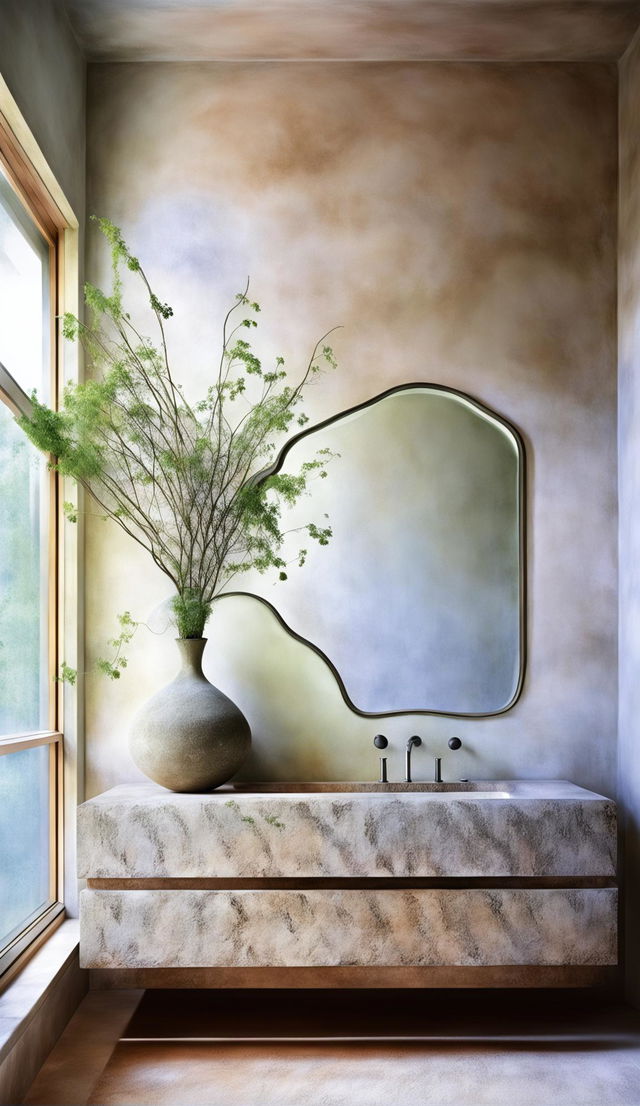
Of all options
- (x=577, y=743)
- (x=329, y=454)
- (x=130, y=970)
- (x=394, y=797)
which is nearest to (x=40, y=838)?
(x=130, y=970)

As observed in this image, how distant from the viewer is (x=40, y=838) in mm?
3219

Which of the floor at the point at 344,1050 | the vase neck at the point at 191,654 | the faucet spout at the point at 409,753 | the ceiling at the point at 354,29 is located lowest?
the floor at the point at 344,1050

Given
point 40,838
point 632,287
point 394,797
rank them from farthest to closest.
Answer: point 632,287
point 40,838
point 394,797

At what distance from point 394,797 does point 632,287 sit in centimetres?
201

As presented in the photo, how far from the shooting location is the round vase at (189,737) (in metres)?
3.08

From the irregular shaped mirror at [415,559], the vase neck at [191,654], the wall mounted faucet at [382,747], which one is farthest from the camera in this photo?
the irregular shaped mirror at [415,559]

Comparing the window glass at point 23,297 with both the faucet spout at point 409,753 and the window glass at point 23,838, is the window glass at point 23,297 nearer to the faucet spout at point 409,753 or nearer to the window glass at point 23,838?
the window glass at point 23,838

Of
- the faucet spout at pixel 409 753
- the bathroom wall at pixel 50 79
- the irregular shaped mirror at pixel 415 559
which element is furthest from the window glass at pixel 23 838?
the bathroom wall at pixel 50 79

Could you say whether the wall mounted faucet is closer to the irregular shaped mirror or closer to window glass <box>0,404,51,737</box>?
the irregular shaped mirror

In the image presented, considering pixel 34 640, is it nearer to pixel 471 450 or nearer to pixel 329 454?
pixel 329 454

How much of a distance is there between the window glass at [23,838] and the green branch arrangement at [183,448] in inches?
16.2

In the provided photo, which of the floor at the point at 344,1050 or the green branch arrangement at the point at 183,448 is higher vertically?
the green branch arrangement at the point at 183,448

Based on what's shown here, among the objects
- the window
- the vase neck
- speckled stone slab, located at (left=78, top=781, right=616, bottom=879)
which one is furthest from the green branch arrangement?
speckled stone slab, located at (left=78, top=781, right=616, bottom=879)

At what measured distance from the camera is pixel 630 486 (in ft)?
11.4
